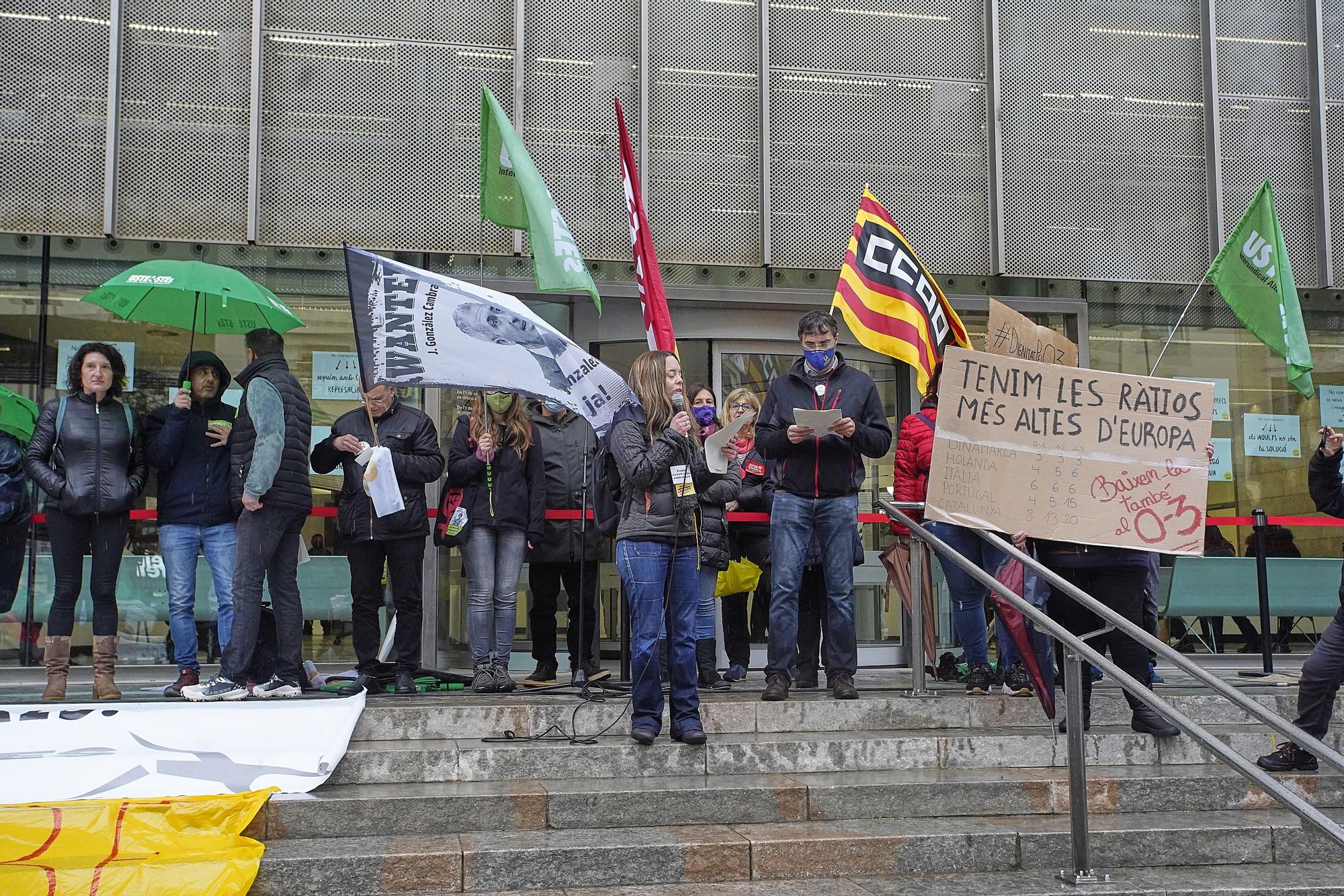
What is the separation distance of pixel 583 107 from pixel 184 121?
2.99 metres

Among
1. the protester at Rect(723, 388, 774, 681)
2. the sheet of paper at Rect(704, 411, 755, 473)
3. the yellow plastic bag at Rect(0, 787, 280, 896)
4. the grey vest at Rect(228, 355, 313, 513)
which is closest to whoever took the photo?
the yellow plastic bag at Rect(0, 787, 280, 896)

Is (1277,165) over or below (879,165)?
over

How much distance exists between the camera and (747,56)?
10.1m

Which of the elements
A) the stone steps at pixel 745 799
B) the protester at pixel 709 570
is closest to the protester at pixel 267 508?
the stone steps at pixel 745 799

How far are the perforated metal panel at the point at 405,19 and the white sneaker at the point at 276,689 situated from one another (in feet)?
16.9

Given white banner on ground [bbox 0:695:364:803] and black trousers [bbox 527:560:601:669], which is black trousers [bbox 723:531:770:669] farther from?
white banner on ground [bbox 0:695:364:803]

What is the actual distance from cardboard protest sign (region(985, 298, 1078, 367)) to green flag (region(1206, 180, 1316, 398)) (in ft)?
6.74

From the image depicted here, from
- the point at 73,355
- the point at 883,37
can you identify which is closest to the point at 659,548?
the point at 73,355

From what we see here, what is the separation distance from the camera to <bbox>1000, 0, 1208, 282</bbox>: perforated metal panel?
1033 cm

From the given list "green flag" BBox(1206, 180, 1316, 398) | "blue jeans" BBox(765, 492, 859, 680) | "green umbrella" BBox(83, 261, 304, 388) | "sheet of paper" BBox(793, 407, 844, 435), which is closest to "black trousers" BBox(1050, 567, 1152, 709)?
"blue jeans" BBox(765, 492, 859, 680)

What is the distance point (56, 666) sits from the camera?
23.1 feet

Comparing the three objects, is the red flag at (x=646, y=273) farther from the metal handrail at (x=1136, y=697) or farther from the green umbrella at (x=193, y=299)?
the green umbrella at (x=193, y=299)

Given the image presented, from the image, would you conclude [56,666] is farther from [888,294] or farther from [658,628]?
[888,294]

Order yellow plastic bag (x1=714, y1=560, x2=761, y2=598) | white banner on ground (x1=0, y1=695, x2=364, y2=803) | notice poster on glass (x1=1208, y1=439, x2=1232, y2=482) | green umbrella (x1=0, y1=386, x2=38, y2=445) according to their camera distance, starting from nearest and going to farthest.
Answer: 1. white banner on ground (x1=0, y1=695, x2=364, y2=803)
2. green umbrella (x1=0, y1=386, x2=38, y2=445)
3. yellow plastic bag (x1=714, y1=560, x2=761, y2=598)
4. notice poster on glass (x1=1208, y1=439, x2=1232, y2=482)
